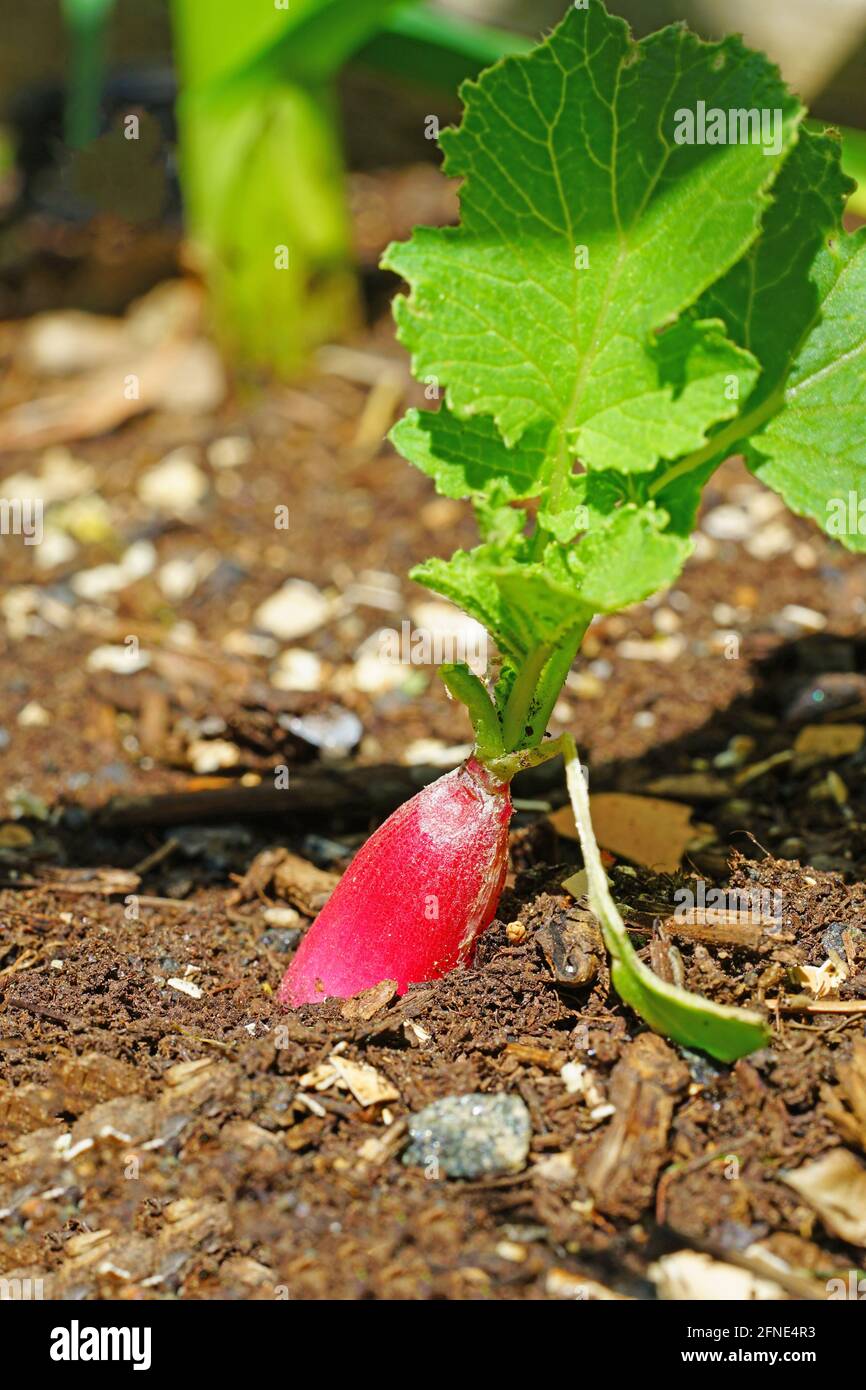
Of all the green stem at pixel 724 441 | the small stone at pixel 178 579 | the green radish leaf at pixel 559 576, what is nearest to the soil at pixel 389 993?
the small stone at pixel 178 579

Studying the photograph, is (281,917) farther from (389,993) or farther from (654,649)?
(654,649)

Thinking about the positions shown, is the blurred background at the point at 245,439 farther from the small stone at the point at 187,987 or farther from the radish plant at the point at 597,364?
the radish plant at the point at 597,364

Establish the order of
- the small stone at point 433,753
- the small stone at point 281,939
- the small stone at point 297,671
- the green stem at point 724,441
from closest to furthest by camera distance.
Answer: the green stem at point 724,441
the small stone at point 281,939
the small stone at point 433,753
the small stone at point 297,671

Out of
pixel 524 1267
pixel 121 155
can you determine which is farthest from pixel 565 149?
pixel 121 155

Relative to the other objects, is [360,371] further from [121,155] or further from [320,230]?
[121,155]

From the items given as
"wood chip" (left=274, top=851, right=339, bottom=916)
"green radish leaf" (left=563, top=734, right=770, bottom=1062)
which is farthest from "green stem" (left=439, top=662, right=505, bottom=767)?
"wood chip" (left=274, top=851, right=339, bottom=916)
